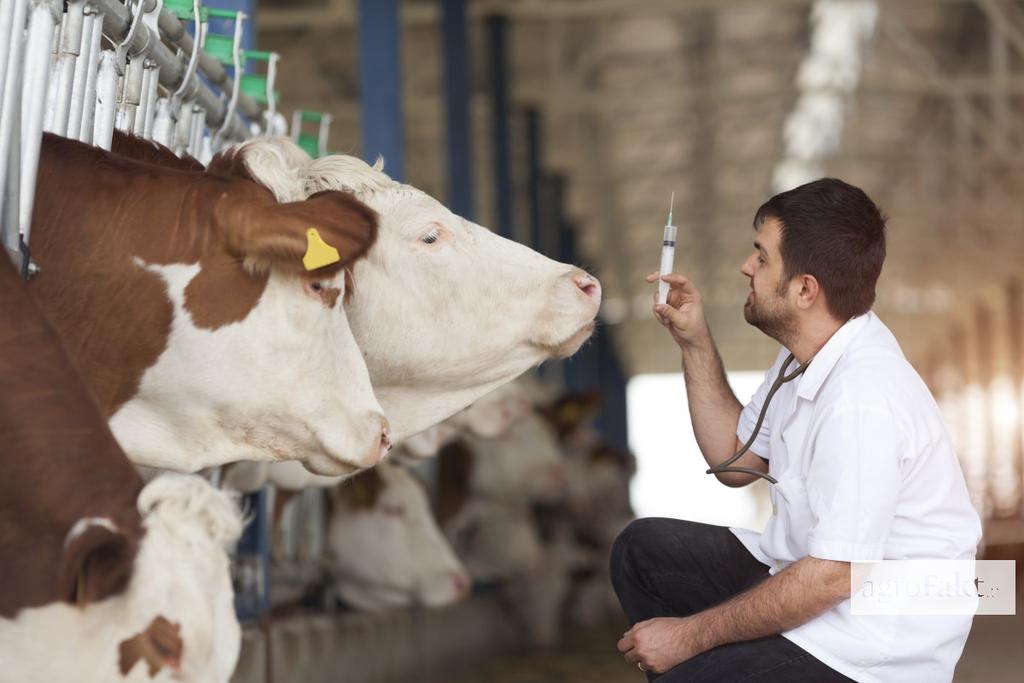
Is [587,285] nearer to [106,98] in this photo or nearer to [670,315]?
[670,315]

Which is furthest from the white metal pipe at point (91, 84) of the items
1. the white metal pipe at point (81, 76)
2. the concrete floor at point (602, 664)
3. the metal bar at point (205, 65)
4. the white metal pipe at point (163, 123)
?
the concrete floor at point (602, 664)

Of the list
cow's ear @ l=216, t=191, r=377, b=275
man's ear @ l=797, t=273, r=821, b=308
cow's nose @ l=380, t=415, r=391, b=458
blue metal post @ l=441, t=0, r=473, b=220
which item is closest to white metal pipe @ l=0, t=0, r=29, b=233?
cow's ear @ l=216, t=191, r=377, b=275

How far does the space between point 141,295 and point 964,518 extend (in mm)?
1619

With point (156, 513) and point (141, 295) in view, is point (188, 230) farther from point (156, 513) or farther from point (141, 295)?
point (156, 513)

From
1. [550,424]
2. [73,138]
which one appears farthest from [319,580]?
[73,138]

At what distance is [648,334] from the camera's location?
44312mm

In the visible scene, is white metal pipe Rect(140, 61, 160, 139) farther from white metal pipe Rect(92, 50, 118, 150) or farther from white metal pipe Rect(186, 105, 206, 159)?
white metal pipe Rect(186, 105, 206, 159)

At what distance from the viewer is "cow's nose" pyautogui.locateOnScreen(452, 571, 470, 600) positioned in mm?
7066

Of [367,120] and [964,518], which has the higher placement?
[367,120]

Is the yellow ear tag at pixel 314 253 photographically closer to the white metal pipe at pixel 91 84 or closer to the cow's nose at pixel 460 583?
the white metal pipe at pixel 91 84

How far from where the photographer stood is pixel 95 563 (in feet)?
6.60

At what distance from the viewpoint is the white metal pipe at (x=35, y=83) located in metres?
2.57

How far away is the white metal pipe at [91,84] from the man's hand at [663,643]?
4.72ft

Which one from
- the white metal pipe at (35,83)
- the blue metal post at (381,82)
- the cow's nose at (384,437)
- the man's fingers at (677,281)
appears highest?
the blue metal post at (381,82)
